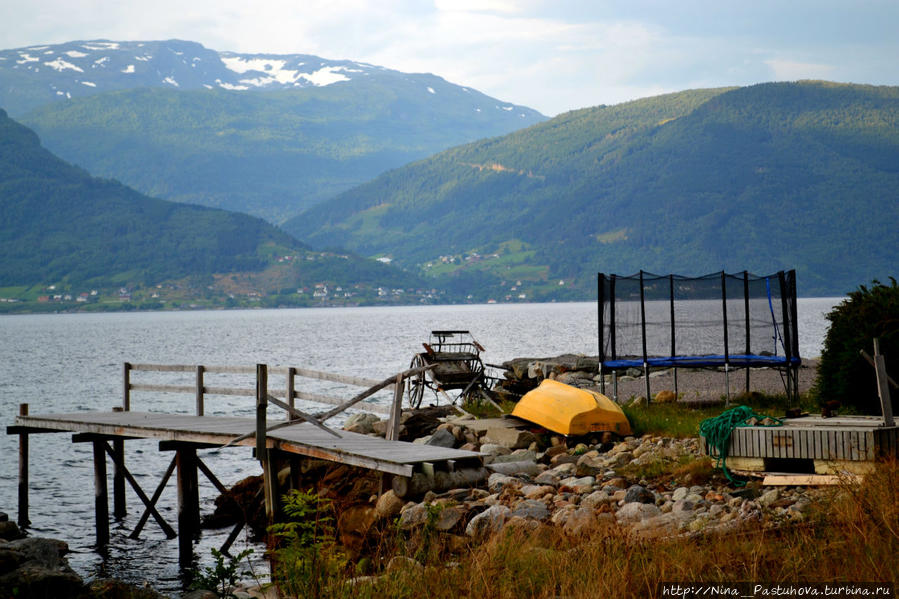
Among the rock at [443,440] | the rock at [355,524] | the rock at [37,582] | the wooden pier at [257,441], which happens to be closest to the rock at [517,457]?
the wooden pier at [257,441]

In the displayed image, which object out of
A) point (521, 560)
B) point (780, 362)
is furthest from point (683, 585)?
point (780, 362)

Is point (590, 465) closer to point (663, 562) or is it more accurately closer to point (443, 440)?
point (443, 440)

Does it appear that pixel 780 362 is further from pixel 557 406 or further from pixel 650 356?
pixel 557 406

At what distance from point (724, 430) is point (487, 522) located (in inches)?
123

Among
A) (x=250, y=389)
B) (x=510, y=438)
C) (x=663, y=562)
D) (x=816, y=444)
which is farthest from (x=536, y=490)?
(x=250, y=389)

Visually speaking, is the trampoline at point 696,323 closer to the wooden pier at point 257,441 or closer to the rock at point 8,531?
the wooden pier at point 257,441

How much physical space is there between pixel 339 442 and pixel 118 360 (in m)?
62.6

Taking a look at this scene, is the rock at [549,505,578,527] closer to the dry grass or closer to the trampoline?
the dry grass

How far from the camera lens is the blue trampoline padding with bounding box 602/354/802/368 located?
1806 cm

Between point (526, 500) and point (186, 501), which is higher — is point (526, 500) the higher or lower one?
the higher one

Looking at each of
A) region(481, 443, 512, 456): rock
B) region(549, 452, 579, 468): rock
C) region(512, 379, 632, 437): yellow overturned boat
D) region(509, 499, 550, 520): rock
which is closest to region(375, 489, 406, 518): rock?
region(509, 499, 550, 520): rock

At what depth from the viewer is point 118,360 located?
71562mm

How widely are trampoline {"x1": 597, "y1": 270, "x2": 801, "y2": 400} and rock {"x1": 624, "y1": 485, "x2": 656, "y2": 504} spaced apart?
7.98 meters

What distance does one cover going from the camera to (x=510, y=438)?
15789 mm
